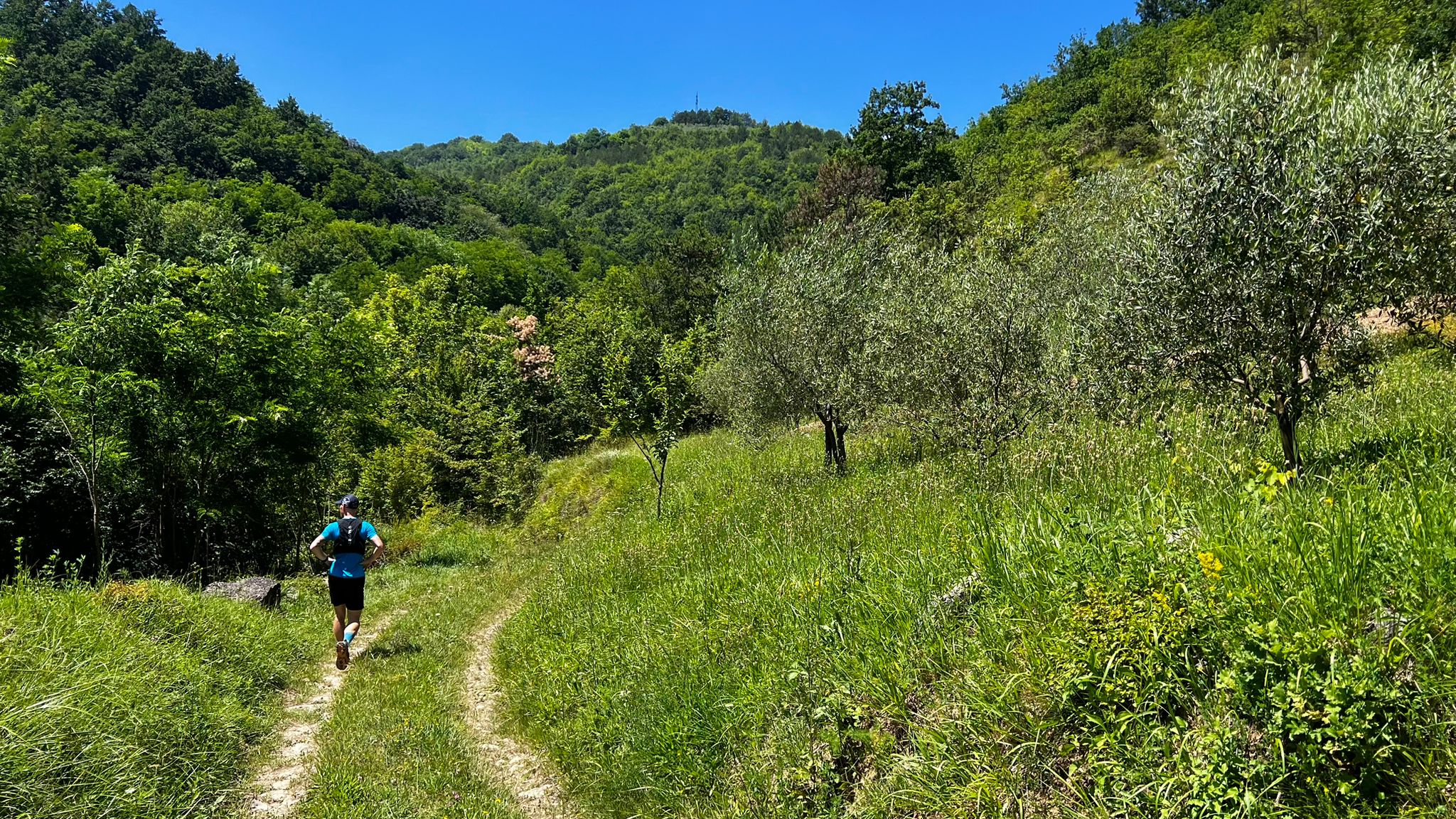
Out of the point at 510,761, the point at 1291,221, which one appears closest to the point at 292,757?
the point at 510,761

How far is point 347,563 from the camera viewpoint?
9789 millimetres

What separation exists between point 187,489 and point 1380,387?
24.9m

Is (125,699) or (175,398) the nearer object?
(125,699)

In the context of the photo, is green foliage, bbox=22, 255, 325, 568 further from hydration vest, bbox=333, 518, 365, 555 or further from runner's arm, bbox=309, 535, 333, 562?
hydration vest, bbox=333, 518, 365, 555

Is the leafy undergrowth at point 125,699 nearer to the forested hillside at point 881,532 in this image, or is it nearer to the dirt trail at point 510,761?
the forested hillside at point 881,532

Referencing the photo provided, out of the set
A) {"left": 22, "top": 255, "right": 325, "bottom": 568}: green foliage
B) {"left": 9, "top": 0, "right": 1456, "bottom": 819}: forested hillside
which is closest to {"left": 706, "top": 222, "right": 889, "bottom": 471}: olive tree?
{"left": 9, "top": 0, "right": 1456, "bottom": 819}: forested hillside

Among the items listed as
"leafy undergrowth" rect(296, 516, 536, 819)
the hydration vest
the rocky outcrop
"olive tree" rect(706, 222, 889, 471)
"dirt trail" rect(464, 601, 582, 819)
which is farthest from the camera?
"olive tree" rect(706, 222, 889, 471)

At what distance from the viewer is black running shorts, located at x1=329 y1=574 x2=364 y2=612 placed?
31.7 feet

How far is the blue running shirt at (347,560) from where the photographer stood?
9.75m

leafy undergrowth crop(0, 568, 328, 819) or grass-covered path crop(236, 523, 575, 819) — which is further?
grass-covered path crop(236, 523, 575, 819)

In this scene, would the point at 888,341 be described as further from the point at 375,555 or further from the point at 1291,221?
the point at 375,555

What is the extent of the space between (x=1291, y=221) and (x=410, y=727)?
32.7 ft

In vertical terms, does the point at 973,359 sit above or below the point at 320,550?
above

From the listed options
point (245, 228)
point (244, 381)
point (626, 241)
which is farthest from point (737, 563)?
point (626, 241)
